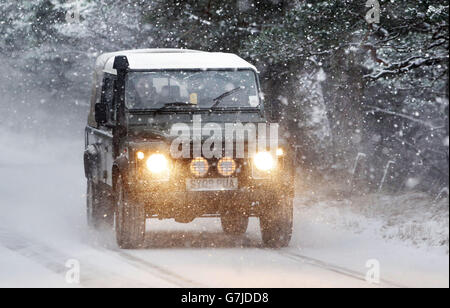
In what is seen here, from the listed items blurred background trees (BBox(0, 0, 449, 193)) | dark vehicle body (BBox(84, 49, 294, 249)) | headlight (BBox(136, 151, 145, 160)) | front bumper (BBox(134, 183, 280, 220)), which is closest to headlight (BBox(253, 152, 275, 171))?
→ dark vehicle body (BBox(84, 49, 294, 249))

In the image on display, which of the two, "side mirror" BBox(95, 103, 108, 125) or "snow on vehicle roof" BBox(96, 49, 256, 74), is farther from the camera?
"snow on vehicle roof" BBox(96, 49, 256, 74)

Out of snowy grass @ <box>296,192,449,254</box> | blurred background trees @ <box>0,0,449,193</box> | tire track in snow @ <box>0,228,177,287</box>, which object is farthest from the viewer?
blurred background trees @ <box>0,0,449,193</box>

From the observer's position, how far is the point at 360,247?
1451cm

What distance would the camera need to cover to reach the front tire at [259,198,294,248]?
14.1m

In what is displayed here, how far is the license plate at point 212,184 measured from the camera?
13695 millimetres

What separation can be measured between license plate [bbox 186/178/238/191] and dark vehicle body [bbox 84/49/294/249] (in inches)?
0.5

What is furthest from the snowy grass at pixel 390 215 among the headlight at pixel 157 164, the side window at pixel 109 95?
the side window at pixel 109 95

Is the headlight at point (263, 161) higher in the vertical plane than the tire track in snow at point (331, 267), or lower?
higher

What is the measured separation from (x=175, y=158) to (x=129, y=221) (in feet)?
2.95

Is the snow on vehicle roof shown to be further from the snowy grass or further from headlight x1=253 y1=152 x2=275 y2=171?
the snowy grass

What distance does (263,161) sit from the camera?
13914 mm

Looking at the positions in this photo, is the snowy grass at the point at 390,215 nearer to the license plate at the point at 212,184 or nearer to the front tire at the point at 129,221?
the license plate at the point at 212,184

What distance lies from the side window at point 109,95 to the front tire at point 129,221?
1454mm
